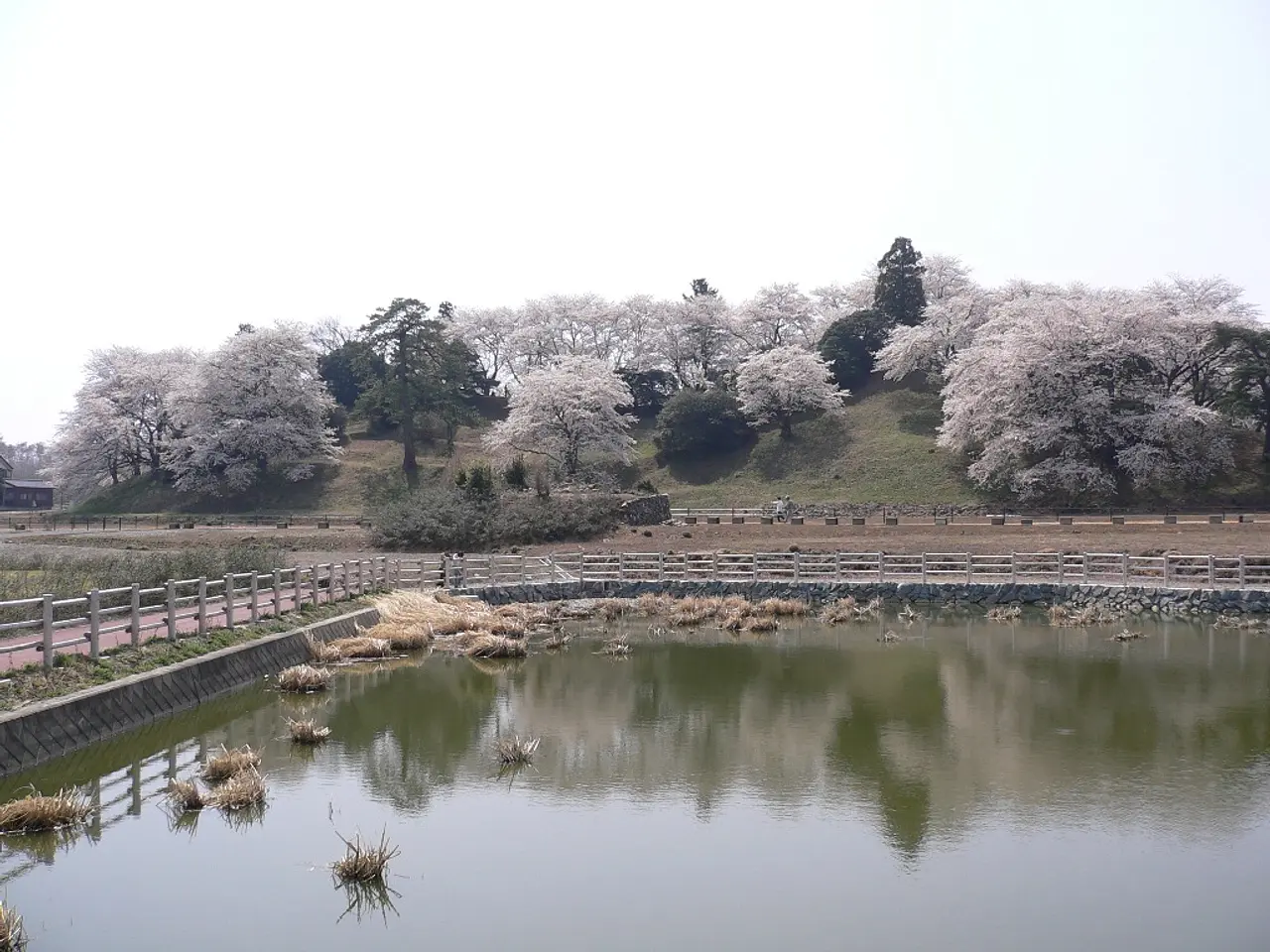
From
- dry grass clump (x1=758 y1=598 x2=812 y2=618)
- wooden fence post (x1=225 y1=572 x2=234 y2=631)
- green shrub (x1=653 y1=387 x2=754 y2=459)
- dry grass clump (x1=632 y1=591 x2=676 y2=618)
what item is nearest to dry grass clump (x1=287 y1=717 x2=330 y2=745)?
wooden fence post (x1=225 y1=572 x2=234 y2=631)

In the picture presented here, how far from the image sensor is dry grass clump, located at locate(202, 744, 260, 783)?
12.8 m

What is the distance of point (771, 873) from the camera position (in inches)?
384

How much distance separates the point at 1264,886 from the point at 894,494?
51501mm

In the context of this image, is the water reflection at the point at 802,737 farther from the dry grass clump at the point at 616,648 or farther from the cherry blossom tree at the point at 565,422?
the cherry blossom tree at the point at 565,422

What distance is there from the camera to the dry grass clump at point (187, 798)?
38.8 ft

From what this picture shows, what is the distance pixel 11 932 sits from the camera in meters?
8.05

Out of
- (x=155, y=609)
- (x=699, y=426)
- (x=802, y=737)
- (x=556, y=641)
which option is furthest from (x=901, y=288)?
(x=802, y=737)

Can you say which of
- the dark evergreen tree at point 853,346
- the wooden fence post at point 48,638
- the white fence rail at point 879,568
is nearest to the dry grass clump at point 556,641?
the white fence rail at point 879,568

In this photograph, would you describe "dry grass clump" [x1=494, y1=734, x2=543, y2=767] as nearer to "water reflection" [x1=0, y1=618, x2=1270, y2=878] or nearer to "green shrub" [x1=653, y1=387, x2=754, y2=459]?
"water reflection" [x1=0, y1=618, x2=1270, y2=878]

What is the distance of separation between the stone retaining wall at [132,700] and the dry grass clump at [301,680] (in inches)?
22.9

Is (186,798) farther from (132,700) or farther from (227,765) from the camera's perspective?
(132,700)

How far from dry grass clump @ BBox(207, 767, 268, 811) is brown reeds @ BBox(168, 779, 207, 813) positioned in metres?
0.12

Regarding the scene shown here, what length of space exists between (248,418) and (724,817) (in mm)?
67567

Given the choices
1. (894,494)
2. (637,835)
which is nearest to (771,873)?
(637,835)
